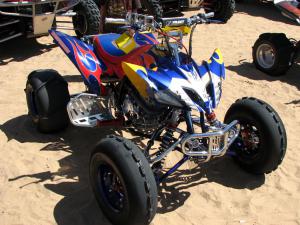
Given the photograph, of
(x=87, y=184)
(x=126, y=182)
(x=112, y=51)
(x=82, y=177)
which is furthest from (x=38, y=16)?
(x=126, y=182)

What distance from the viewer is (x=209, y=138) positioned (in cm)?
317

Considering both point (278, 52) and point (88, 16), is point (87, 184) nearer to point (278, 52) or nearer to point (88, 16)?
point (278, 52)

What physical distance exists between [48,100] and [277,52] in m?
3.70

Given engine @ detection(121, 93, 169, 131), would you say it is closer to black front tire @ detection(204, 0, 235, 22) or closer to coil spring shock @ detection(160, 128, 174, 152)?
coil spring shock @ detection(160, 128, 174, 152)

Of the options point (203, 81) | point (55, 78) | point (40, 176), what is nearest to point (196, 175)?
point (203, 81)

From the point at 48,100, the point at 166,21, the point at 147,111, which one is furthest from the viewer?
the point at 48,100

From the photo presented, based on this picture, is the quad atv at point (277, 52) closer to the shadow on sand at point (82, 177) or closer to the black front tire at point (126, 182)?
the shadow on sand at point (82, 177)

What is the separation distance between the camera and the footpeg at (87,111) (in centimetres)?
403

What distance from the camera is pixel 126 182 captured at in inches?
113

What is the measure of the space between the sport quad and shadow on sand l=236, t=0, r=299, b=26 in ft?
21.8

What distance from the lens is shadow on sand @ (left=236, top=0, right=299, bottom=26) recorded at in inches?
399

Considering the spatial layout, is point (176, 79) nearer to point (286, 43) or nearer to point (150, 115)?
point (150, 115)

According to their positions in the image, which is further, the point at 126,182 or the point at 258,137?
the point at 258,137

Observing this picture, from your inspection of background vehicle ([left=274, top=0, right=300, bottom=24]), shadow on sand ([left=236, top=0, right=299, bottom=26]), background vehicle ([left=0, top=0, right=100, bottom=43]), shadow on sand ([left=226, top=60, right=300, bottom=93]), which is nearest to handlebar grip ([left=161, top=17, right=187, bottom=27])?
background vehicle ([left=274, top=0, right=300, bottom=24])
